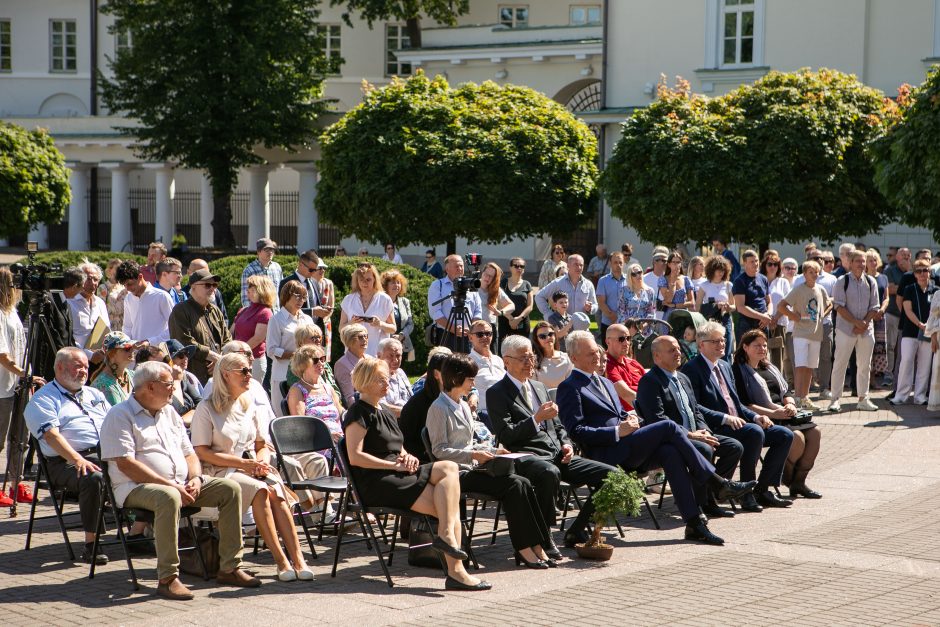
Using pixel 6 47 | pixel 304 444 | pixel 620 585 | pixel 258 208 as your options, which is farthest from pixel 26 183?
pixel 6 47

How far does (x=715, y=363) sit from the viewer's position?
11297 millimetres

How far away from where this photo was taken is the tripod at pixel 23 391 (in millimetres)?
10695

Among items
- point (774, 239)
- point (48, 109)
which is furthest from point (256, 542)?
point (48, 109)

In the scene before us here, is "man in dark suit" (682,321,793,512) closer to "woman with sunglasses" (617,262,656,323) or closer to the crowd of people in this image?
the crowd of people

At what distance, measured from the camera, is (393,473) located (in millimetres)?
8750

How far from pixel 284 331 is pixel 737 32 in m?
22.8

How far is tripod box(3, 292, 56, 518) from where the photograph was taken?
35.1 feet

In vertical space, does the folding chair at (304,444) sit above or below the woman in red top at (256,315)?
below

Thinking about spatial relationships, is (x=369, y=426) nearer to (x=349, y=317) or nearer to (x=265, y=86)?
(x=349, y=317)

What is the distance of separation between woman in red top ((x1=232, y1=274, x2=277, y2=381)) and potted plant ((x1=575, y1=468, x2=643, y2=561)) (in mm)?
→ 4582

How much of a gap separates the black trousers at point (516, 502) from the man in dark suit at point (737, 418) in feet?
8.50

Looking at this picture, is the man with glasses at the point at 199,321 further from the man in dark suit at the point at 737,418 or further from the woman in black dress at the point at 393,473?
the man in dark suit at the point at 737,418

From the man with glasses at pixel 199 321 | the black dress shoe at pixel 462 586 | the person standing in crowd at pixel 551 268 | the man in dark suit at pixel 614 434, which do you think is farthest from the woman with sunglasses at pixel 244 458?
the person standing in crowd at pixel 551 268

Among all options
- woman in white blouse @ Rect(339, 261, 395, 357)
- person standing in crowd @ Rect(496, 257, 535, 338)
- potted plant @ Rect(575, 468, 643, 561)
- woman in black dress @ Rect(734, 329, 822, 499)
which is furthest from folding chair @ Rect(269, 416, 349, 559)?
person standing in crowd @ Rect(496, 257, 535, 338)
